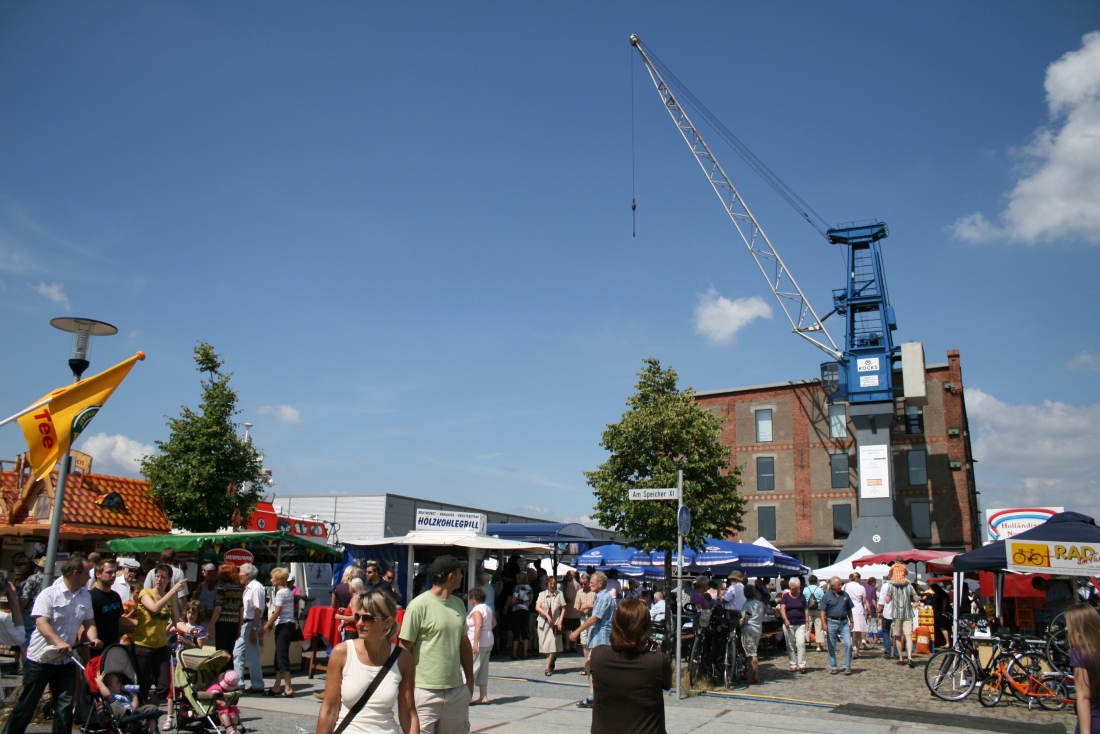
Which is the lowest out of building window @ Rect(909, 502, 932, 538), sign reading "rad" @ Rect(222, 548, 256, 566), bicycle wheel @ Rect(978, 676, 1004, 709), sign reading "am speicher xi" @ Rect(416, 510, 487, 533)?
bicycle wheel @ Rect(978, 676, 1004, 709)

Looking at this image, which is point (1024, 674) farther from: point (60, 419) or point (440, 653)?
point (60, 419)

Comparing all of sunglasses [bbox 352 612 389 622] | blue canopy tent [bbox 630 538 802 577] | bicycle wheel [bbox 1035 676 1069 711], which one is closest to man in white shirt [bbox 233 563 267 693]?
sunglasses [bbox 352 612 389 622]

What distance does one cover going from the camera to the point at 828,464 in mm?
44844

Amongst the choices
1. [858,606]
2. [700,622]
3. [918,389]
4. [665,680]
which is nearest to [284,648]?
[700,622]

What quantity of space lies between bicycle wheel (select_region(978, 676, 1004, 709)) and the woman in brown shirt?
8.79 m

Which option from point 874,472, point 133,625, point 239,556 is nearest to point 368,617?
point 133,625

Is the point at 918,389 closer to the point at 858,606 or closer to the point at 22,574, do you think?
the point at 858,606

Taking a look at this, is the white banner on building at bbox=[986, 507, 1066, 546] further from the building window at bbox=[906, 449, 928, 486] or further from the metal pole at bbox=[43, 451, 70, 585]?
the metal pole at bbox=[43, 451, 70, 585]

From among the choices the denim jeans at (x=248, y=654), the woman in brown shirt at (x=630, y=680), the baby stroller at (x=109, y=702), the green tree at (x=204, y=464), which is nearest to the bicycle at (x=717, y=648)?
the denim jeans at (x=248, y=654)

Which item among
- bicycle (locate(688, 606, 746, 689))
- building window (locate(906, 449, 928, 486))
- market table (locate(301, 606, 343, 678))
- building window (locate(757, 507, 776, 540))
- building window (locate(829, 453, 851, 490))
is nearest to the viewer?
market table (locate(301, 606, 343, 678))

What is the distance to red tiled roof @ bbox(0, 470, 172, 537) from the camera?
66.0ft

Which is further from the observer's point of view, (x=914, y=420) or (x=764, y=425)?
(x=764, y=425)

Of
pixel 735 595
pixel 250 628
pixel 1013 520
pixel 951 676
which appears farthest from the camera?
pixel 1013 520

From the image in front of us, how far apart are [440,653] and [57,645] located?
3.43 meters
